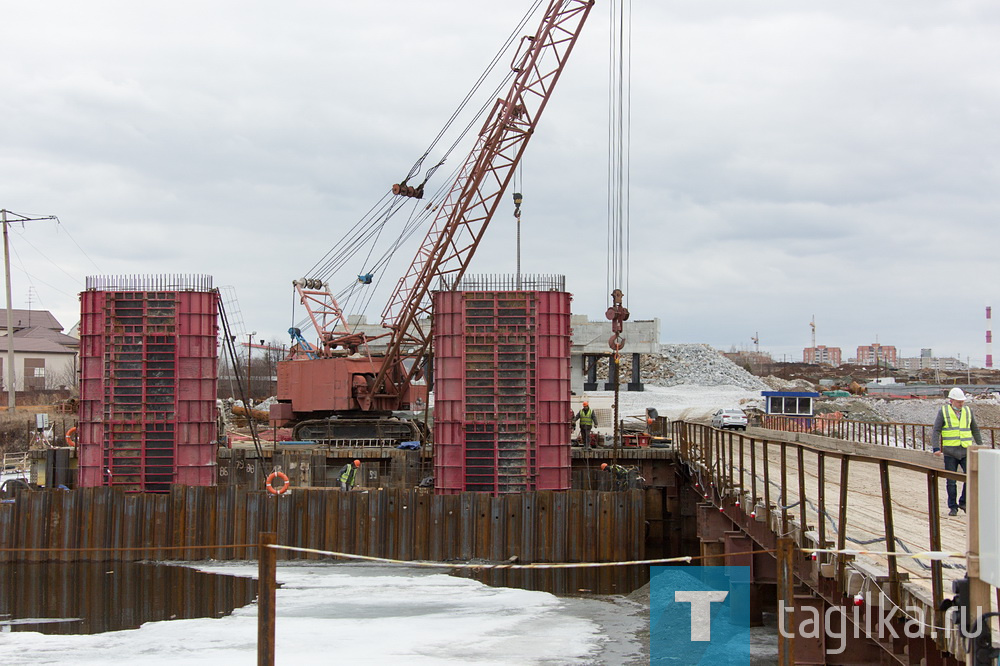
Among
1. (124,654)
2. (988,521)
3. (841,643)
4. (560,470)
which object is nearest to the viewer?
(988,521)

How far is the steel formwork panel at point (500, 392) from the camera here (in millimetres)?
27781

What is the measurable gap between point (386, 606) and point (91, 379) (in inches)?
581

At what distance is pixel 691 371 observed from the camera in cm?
→ 10269

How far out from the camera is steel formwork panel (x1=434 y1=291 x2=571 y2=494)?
27781 millimetres

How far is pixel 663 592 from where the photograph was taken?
20.4 meters

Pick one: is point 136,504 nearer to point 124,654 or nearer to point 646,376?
point 124,654

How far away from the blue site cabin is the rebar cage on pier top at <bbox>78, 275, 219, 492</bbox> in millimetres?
28852

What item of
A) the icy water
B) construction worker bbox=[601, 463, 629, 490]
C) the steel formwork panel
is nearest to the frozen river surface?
the icy water

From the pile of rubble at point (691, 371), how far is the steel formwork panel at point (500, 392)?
69.2 meters

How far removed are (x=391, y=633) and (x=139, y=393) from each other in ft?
51.8

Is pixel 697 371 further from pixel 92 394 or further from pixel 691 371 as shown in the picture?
pixel 92 394

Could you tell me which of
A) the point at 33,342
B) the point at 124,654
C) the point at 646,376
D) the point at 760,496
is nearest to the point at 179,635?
the point at 124,654
